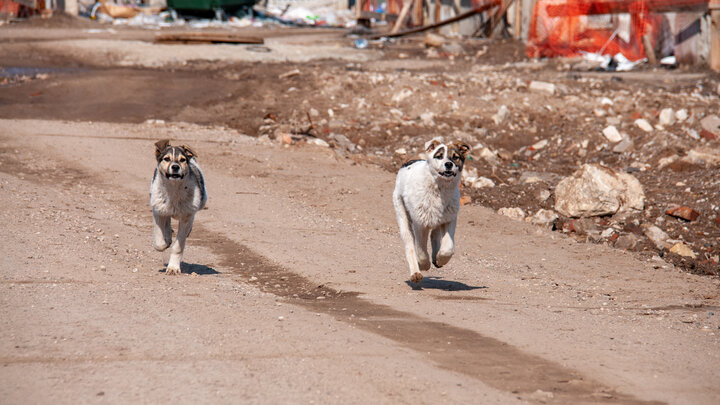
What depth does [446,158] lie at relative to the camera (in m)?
7.77

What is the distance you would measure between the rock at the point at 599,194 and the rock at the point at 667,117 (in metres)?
3.75

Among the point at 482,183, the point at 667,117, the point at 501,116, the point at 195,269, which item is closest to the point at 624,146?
the point at 667,117

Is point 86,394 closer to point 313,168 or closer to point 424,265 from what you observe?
point 424,265

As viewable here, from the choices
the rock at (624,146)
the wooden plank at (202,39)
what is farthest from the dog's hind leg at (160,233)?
the wooden plank at (202,39)

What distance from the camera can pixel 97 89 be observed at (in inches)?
805

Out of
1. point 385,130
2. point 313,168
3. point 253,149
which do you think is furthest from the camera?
point 385,130

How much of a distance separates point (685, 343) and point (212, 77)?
1727 cm

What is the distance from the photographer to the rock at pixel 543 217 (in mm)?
13156

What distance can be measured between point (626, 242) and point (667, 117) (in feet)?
18.4

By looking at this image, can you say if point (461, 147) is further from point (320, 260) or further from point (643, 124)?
point (643, 124)

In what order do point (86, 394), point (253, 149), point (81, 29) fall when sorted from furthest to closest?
point (81, 29) < point (253, 149) < point (86, 394)

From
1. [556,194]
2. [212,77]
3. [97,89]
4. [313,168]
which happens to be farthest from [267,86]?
[556,194]

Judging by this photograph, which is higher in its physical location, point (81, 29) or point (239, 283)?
point (81, 29)

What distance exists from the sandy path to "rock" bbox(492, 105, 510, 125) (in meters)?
4.78
